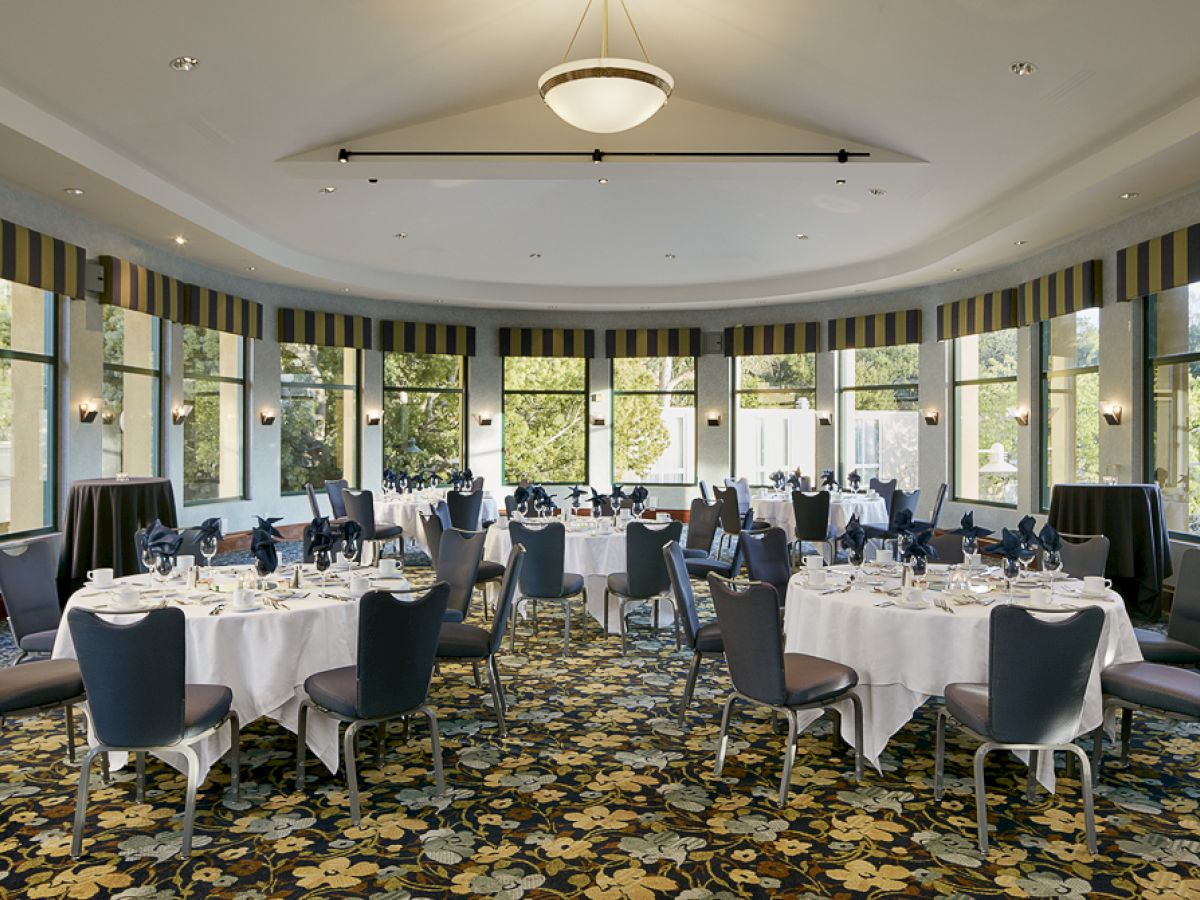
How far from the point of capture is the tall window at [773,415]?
15195 mm

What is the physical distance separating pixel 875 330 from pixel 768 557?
8.58 metres

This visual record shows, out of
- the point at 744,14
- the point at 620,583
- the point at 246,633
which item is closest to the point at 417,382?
the point at 620,583

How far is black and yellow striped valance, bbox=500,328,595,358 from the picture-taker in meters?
15.7

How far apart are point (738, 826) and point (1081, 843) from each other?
4.44ft

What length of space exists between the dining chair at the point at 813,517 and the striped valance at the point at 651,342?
5775 mm

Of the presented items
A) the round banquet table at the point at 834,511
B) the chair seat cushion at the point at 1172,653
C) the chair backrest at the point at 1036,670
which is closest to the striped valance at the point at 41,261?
the round banquet table at the point at 834,511

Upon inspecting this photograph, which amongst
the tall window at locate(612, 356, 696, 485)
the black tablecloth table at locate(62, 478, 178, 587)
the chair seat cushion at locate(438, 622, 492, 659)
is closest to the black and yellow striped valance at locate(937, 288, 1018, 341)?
the tall window at locate(612, 356, 696, 485)

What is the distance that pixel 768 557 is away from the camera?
6215 mm

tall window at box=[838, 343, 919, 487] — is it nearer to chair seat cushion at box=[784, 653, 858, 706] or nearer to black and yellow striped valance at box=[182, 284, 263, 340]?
black and yellow striped valance at box=[182, 284, 263, 340]

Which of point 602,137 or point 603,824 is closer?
point 603,824

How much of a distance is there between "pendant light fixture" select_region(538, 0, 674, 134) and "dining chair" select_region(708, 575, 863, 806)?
2761mm

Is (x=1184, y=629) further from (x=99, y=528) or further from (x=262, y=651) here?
(x=99, y=528)

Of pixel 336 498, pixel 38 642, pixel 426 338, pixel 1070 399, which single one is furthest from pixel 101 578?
pixel 426 338

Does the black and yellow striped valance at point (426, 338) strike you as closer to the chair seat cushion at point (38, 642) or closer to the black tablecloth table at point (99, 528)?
the black tablecloth table at point (99, 528)
